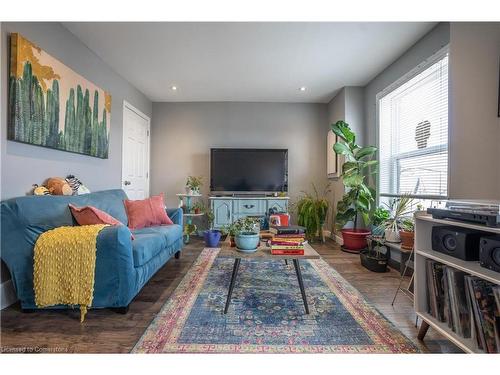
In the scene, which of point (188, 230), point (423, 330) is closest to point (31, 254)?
point (188, 230)

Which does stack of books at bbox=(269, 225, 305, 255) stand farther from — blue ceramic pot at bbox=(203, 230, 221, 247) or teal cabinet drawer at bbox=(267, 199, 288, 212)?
teal cabinet drawer at bbox=(267, 199, 288, 212)

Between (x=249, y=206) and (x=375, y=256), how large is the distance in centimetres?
208

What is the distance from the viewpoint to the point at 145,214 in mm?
2781

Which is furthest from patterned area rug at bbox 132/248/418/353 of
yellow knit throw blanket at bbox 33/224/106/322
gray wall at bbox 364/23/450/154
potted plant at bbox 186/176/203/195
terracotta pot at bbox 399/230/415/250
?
gray wall at bbox 364/23/450/154

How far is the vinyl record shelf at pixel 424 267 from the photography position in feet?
4.01

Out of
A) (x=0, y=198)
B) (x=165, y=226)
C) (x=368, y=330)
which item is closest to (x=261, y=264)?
(x=165, y=226)

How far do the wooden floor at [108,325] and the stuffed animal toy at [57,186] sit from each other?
0.88 meters

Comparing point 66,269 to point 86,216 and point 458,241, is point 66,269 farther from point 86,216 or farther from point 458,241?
point 458,241

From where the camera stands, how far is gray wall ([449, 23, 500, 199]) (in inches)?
66.9

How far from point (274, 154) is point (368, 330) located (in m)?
3.27

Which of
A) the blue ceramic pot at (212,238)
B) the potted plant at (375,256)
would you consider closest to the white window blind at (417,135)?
the potted plant at (375,256)

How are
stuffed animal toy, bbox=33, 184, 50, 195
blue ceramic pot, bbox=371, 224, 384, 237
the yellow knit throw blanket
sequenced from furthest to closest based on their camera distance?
1. blue ceramic pot, bbox=371, 224, 384, 237
2. stuffed animal toy, bbox=33, 184, 50, 195
3. the yellow knit throw blanket

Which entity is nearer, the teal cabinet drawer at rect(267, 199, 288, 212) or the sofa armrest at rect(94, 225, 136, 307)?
the sofa armrest at rect(94, 225, 136, 307)

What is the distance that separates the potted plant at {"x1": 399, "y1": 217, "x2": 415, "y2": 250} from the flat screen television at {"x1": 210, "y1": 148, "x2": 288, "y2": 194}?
2.14 m
